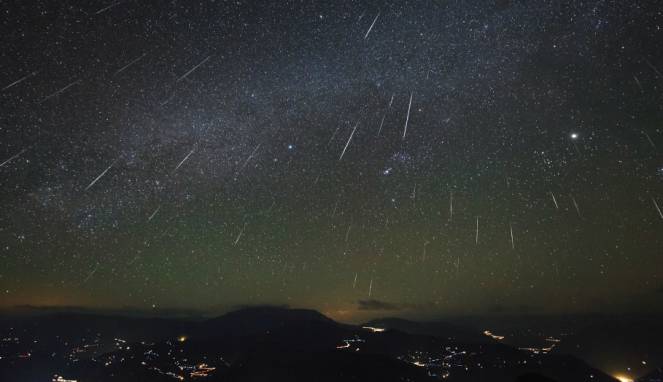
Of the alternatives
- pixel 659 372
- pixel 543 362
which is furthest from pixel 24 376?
pixel 659 372

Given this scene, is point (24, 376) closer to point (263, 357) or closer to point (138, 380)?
point (138, 380)

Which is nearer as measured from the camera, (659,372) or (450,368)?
(659,372)

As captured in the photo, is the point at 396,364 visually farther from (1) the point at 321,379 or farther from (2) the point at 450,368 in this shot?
(2) the point at 450,368

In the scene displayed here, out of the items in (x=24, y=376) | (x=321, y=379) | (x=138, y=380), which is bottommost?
(x=24, y=376)

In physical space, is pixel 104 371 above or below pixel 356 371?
below

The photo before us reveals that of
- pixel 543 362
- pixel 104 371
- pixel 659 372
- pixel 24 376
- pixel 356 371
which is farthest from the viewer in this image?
pixel 543 362

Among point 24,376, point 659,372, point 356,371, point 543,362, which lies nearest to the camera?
point 659,372

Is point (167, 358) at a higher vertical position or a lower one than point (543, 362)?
lower

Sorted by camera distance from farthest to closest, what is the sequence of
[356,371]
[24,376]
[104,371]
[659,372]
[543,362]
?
1. [543,362]
2. [24,376]
3. [104,371]
4. [356,371]
5. [659,372]

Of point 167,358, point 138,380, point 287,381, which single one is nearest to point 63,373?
point 167,358
